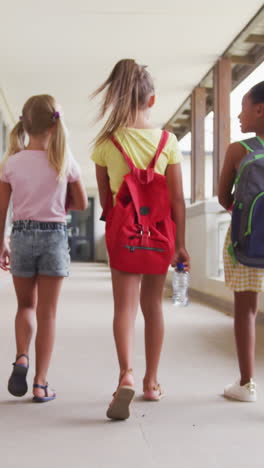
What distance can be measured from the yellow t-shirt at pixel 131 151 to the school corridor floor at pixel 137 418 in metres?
0.69

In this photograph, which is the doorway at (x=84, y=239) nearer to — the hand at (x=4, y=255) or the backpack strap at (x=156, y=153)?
the hand at (x=4, y=255)

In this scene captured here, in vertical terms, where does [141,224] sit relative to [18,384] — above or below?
above

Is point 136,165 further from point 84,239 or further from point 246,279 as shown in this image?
point 84,239

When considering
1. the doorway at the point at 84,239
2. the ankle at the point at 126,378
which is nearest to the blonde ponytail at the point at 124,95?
the ankle at the point at 126,378

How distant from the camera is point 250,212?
168cm

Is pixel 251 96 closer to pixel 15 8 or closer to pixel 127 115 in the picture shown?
pixel 127 115

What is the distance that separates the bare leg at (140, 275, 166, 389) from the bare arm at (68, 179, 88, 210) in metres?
0.33

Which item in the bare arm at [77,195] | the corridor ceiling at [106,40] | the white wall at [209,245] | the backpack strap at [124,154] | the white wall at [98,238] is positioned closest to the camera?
the backpack strap at [124,154]

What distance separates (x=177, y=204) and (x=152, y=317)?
366mm

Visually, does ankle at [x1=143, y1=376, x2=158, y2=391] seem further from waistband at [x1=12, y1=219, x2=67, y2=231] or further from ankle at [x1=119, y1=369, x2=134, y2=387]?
waistband at [x1=12, y1=219, x2=67, y2=231]

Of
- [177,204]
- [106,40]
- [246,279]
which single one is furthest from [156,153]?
[106,40]

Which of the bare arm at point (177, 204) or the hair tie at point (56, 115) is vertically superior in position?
the hair tie at point (56, 115)

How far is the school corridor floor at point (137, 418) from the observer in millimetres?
1398

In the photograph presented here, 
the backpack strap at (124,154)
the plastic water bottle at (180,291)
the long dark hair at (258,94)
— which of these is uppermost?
the long dark hair at (258,94)
